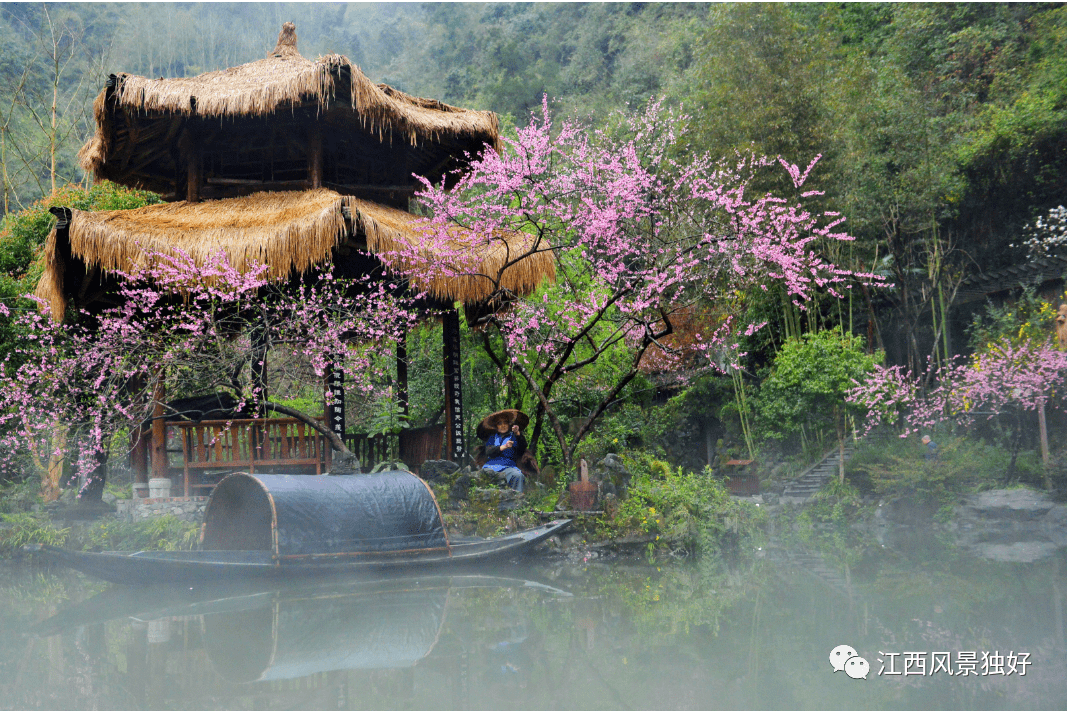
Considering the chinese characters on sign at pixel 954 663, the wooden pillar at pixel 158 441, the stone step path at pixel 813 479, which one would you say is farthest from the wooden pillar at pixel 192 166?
the stone step path at pixel 813 479

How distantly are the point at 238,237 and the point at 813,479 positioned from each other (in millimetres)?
10096

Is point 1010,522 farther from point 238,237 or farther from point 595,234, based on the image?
point 238,237

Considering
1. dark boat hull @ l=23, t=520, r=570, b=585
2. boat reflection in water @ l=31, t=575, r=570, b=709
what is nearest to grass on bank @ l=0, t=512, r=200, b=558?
boat reflection in water @ l=31, t=575, r=570, b=709

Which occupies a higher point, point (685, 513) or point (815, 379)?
point (815, 379)

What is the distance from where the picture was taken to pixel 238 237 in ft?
26.2

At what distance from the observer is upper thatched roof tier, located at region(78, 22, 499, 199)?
8.38m

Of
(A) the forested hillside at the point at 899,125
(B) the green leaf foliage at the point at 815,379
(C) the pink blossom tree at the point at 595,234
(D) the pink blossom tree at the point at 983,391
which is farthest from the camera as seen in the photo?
(A) the forested hillside at the point at 899,125

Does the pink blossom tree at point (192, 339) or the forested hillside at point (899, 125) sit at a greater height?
the forested hillside at point (899, 125)

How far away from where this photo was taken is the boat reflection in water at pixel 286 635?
4.02 metres

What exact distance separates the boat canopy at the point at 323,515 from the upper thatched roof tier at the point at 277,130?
390 centimetres

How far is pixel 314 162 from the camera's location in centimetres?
903

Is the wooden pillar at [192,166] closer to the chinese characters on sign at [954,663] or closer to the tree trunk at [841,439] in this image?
the chinese characters on sign at [954,663]

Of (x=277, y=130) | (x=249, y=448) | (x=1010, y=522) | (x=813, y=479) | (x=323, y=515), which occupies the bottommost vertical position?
(x=1010, y=522)

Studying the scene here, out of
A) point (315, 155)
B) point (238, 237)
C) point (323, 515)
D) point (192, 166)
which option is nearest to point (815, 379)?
point (315, 155)
